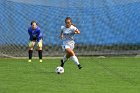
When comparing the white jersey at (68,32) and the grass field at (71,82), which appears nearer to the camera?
the grass field at (71,82)

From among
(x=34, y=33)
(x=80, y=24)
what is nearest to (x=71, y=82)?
(x=34, y=33)

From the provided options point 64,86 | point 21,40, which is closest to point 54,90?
point 64,86

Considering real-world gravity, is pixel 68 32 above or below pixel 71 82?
above

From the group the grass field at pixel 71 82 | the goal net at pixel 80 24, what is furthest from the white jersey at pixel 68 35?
the goal net at pixel 80 24

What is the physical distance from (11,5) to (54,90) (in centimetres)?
1660

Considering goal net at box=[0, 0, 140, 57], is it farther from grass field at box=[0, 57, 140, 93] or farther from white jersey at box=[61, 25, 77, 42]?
grass field at box=[0, 57, 140, 93]

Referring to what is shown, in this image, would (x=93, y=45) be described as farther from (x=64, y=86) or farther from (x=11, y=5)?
(x=64, y=86)

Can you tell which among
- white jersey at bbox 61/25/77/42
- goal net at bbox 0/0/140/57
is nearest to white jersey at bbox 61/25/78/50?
white jersey at bbox 61/25/77/42

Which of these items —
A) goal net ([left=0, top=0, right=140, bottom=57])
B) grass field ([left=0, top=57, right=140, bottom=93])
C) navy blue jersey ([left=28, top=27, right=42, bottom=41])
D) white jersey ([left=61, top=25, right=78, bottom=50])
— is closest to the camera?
grass field ([left=0, top=57, right=140, bottom=93])

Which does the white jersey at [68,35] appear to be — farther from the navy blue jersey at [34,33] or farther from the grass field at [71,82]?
the navy blue jersey at [34,33]

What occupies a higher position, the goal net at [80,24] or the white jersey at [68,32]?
the white jersey at [68,32]

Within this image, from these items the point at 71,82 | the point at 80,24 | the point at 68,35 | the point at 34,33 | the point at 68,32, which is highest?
the point at 68,32

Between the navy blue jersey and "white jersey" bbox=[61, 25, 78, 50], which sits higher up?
"white jersey" bbox=[61, 25, 78, 50]

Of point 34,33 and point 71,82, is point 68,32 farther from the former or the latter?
point 34,33
